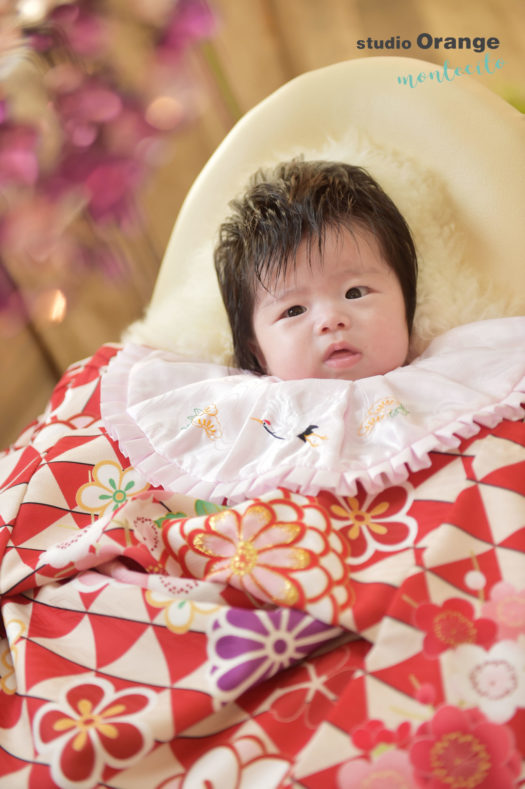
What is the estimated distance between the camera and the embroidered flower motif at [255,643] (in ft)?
2.46

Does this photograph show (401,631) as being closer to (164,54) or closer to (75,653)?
(75,653)

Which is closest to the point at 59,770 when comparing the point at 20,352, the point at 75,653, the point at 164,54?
the point at 75,653

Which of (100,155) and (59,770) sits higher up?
(100,155)

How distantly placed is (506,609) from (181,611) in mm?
375

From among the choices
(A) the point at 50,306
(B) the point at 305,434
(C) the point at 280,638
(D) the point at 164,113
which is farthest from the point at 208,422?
(D) the point at 164,113

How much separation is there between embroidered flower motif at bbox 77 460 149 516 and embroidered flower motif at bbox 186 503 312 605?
0.19 meters

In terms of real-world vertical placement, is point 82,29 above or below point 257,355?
above

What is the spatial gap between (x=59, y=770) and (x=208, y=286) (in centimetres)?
90

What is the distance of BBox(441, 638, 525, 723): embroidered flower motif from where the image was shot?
680mm

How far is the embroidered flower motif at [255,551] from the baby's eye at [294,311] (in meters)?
0.40

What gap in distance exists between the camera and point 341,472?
92cm

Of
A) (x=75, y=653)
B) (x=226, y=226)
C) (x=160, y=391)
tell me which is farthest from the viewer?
(x=226, y=226)

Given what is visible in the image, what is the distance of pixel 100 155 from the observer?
6.10 feet

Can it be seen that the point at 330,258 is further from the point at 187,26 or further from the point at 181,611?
the point at 187,26
